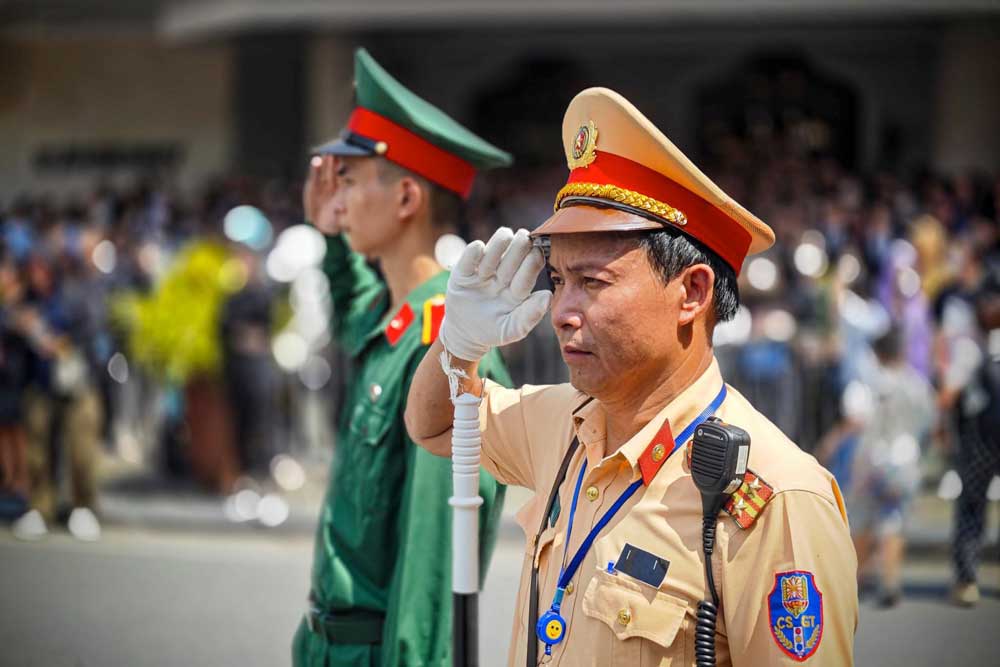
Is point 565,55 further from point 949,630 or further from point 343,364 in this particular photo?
point 949,630

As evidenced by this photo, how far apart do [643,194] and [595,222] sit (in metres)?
0.10

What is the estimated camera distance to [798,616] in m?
2.00

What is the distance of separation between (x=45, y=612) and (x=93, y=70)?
611 inches

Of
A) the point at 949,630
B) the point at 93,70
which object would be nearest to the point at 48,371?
the point at 949,630

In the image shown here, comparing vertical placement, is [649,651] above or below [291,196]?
below

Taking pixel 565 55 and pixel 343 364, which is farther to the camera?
pixel 565 55

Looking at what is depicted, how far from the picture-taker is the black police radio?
6.73 feet

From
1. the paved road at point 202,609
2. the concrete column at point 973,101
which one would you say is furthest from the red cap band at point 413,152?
the concrete column at point 973,101

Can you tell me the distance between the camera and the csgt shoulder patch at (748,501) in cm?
207

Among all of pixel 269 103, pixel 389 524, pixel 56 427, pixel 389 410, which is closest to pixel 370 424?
A: pixel 389 410

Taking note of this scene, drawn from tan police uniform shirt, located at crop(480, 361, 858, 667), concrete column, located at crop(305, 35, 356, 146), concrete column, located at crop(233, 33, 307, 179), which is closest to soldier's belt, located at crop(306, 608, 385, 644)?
tan police uniform shirt, located at crop(480, 361, 858, 667)

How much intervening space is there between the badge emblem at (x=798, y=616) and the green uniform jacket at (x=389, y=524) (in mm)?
1163

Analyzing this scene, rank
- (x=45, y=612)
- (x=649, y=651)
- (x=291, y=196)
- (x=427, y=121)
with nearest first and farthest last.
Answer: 1. (x=649, y=651)
2. (x=427, y=121)
3. (x=45, y=612)
4. (x=291, y=196)

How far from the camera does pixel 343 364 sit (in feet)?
32.8
